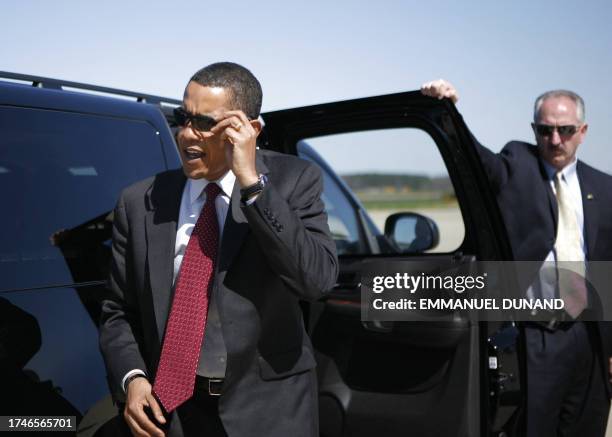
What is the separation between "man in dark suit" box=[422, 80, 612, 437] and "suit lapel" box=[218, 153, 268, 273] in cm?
145

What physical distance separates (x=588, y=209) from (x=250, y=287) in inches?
74.9

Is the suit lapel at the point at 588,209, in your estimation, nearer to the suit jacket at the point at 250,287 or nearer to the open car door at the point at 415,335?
the open car door at the point at 415,335

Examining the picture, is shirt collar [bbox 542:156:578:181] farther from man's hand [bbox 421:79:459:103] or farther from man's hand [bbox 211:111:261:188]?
man's hand [bbox 211:111:261:188]

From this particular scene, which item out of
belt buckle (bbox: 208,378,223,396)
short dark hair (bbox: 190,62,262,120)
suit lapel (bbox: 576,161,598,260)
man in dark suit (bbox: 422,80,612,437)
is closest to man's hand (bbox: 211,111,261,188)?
short dark hair (bbox: 190,62,262,120)

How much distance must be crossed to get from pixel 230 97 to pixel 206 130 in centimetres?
11

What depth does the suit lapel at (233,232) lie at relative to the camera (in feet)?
5.96

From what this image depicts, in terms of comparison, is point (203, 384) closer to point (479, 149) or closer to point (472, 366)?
point (472, 366)

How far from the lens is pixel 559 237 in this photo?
3086 millimetres

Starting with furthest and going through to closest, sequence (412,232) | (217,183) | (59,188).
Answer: (412,232) → (59,188) → (217,183)

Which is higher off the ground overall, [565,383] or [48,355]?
[565,383]

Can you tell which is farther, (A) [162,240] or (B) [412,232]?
(B) [412,232]

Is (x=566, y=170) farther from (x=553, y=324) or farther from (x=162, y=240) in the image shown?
(x=162, y=240)

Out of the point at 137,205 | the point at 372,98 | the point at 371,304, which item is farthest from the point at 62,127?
the point at 371,304

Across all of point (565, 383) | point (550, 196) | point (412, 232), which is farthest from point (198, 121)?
point (565, 383)
